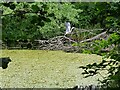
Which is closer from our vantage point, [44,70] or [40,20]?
[40,20]

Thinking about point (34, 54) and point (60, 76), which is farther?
point (34, 54)

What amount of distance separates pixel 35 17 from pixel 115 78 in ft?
1.11

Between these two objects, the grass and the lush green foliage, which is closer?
the lush green foliage

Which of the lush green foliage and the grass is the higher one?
the lush green foliage

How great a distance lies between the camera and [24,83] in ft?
13.4

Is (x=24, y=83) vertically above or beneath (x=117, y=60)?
beneath

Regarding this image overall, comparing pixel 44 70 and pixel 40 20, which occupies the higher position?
pixel 40 20

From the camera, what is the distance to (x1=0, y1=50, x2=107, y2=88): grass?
4.06 metres

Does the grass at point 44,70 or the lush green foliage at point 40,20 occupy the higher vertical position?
the lush green foliage at point 40,20

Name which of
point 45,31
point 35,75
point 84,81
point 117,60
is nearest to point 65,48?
point 45,31

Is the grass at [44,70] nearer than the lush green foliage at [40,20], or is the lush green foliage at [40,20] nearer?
the lush green foliage at [40,20]

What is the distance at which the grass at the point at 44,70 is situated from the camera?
406 centimetres

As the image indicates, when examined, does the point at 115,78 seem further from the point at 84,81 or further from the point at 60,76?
the point at 60,76

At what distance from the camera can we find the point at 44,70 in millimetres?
4918
